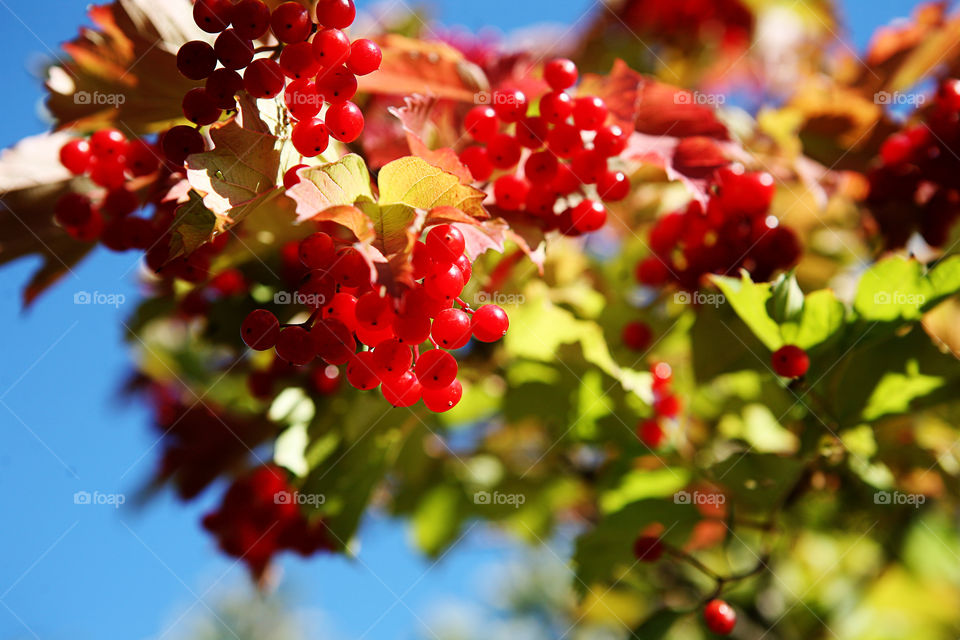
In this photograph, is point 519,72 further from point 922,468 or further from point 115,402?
point 115,402

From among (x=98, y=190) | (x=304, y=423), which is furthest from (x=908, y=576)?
(x=98, y=190)

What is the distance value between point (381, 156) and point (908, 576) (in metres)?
1.93

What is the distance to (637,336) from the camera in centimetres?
160

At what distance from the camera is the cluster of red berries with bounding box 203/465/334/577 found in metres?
1.74

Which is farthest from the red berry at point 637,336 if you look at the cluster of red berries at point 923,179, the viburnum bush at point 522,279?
the cluster of red berries at point 923,179

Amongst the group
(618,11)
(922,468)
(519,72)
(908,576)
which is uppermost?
(519,72)

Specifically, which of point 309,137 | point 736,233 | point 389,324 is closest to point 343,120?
point 309,137

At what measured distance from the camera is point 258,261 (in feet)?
4.64

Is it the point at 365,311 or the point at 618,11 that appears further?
the point at 618,11

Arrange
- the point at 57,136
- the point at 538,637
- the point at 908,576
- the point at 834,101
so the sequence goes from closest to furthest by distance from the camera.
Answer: the point at 57,136
the point at 834,101
the point at 908,576
the point at 538,637

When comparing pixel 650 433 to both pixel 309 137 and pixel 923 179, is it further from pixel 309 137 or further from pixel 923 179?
pixel 309 137

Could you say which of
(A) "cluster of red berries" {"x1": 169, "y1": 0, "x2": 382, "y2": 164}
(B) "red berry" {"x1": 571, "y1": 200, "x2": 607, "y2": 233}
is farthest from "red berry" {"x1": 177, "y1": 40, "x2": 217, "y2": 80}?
(B) "red berry" {"x1": 571, "y1": 200, "x2": 607, "y2": 233}

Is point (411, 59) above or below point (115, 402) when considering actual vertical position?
above

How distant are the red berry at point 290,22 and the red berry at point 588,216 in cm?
51
